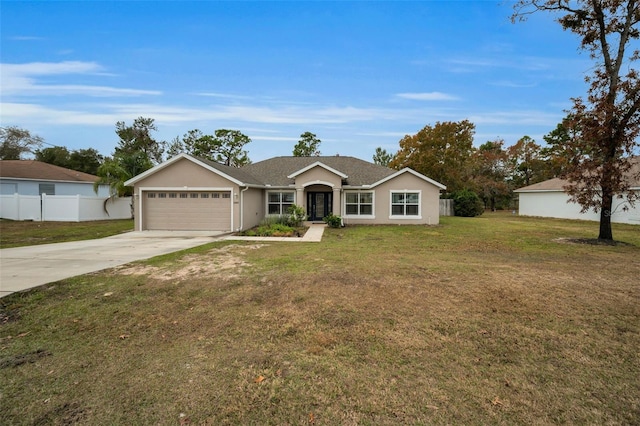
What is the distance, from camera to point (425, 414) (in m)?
2.67

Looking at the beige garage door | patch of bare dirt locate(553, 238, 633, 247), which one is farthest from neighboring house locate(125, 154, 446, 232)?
patch of bare dirt locate(553, 238, 633, 247)

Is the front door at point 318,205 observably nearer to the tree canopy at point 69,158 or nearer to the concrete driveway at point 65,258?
the concrete driveway at point 65,258

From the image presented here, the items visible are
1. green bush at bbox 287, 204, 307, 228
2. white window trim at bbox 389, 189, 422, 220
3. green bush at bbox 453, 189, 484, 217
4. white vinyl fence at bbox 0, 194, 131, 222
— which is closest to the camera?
green bush at bbox 287, 204, 307, 228

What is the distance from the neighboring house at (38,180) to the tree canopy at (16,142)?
16.1 m

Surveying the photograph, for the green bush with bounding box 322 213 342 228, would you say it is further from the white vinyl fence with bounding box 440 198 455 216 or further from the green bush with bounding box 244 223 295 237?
the white vinyl fence with bounding box 440 198 455 216

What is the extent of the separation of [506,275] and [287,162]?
19.1 metres

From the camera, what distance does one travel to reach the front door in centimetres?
2072

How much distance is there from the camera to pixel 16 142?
Answer: 130 feet

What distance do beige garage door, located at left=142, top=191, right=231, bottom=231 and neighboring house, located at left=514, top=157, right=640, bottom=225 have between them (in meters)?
23.8

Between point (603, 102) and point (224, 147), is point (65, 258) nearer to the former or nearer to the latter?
point (603, 102)

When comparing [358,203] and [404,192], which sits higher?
[404,192]

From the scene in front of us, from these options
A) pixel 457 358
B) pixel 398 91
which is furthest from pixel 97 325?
pixel 398 91

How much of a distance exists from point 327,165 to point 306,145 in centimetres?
1974

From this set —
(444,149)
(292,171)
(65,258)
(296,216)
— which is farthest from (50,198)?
(444,149)
